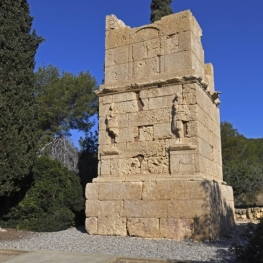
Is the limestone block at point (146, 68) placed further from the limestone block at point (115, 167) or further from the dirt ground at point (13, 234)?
the dirt ground at point (13, 234)

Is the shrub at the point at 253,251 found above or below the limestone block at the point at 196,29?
below

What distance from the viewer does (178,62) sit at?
315 inches

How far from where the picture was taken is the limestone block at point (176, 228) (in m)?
6.84

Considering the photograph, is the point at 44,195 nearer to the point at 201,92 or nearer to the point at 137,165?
the point at 137,165

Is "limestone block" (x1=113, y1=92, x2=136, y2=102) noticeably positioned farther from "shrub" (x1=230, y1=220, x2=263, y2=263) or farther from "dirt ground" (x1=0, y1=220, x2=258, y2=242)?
"shrub" (x1=230, y1=220, x2=263, y2=263)

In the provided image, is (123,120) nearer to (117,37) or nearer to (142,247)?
(117,37)

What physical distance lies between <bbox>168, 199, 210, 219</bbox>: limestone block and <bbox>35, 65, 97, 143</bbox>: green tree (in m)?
10.7

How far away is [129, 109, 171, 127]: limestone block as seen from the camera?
25.8 ft

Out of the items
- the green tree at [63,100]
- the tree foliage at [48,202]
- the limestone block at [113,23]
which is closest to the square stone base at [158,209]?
the tree foliage at [48,202]

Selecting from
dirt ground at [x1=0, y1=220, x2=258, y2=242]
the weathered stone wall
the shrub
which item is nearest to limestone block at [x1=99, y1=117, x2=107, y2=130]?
dirt ground at [x1=0, y1=220, x2=258, y2=242]

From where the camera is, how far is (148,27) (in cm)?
859

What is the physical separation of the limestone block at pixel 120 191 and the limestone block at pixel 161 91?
218 centimetres

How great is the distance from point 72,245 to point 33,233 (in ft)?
9.71

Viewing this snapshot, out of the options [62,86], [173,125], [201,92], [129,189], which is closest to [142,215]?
[129,189]
